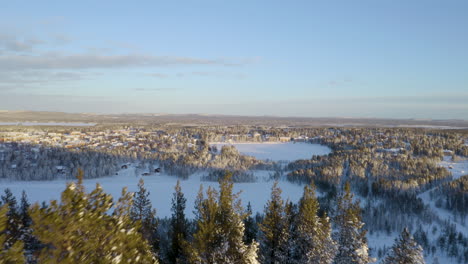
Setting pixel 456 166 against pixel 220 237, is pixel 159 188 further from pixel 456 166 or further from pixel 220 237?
pixel 456 166

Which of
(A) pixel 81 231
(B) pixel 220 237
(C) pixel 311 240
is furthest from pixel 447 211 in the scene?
(A) pixel 81 231

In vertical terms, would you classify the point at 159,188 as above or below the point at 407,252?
below

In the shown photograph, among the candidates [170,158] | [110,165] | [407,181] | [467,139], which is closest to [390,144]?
[467,139]

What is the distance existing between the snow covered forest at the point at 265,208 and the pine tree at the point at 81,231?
41mm

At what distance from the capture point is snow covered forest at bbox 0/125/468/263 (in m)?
10.5

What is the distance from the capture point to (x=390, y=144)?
178 meters

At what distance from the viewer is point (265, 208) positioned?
896 inches

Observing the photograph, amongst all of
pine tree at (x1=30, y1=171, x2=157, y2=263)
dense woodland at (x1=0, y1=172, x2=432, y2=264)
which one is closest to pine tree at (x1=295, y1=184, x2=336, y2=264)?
dense woodland at (x1=0, y1=172, x2=432, y2=264)

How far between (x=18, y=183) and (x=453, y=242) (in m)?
125

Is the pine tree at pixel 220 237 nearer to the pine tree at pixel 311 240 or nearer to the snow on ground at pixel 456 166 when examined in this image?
the pine tree at pixel 311 240

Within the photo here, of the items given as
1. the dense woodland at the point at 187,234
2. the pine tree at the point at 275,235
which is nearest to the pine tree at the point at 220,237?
the dense woodland at the point at 187,234

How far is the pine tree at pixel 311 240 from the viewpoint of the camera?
19.8m

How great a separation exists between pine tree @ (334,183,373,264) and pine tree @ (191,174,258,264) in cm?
921

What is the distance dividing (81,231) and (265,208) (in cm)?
1647
